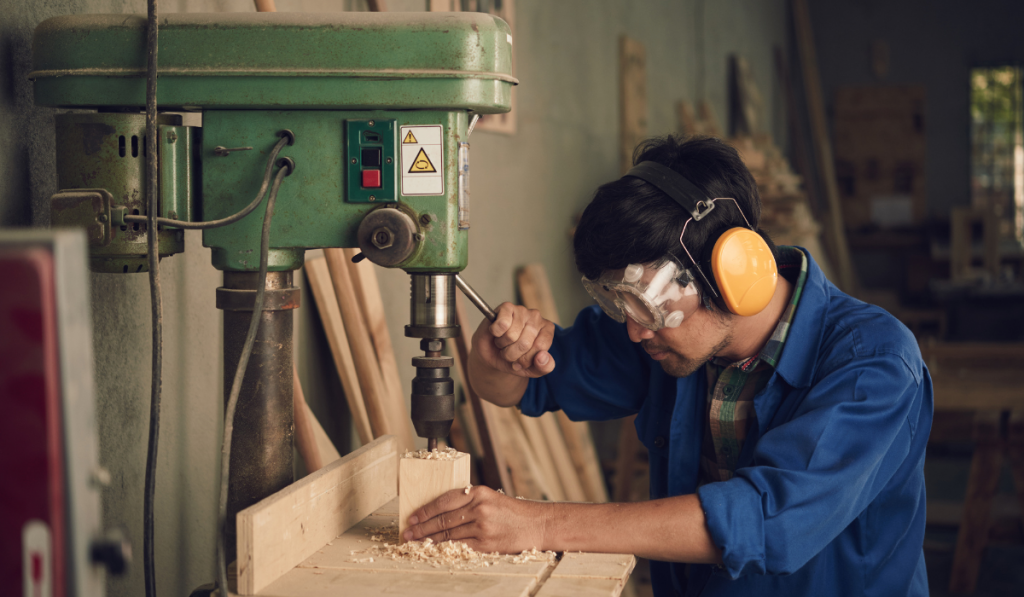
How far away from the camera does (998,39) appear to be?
9.30 metres

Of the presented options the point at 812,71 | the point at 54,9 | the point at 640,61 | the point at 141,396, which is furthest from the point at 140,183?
the point at 812,71

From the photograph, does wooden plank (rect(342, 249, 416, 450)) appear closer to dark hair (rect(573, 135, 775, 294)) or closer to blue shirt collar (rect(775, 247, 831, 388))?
dark hair (rect(573, 135, 775, 294))

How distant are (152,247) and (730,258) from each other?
0.84 meters

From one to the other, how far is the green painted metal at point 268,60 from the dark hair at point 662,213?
371 millimetres

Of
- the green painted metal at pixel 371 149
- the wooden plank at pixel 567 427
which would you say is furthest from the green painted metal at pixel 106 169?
the wooden plank at pixel 567 427

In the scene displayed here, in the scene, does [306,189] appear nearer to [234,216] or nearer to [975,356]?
[234,216]

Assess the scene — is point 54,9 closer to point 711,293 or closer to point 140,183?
point 140,183

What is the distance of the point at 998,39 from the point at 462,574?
33.2 ft

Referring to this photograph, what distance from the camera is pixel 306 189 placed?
1185 millimetres

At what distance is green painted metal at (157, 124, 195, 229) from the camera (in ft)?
3.84

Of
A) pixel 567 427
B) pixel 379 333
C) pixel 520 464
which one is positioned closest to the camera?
pixel 379 333

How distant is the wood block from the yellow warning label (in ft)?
1.39

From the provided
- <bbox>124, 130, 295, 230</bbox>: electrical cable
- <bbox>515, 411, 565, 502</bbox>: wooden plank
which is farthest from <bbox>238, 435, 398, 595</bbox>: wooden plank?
<bbox>515, 411, 565, 502</bbox>: wooden plank

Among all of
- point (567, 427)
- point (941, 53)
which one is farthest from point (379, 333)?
point (941, 53)
